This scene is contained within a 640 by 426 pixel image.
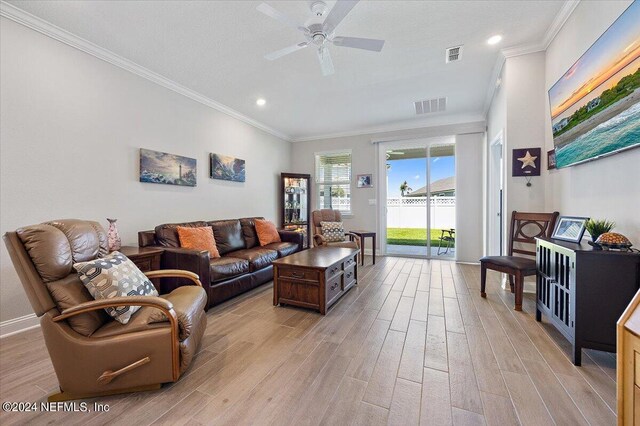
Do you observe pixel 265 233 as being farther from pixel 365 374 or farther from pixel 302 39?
pixel 365 374

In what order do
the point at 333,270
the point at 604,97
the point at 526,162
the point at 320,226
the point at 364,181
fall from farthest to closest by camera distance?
the point at 364,181 < the point at 320,226 < the point at 526,162 < the point at 333,270 < the point at 604,97

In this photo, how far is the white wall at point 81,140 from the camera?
2.26 meters

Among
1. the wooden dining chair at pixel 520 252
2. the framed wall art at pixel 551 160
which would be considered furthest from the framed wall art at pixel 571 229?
the framed wall art at pixel 551 160

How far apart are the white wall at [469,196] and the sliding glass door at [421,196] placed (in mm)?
203

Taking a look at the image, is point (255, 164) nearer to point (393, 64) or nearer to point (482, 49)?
point (393, 64)

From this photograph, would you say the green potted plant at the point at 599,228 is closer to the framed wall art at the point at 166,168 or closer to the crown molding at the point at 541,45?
the crown molding at the point at 541,45

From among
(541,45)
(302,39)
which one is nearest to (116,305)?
(302,39)

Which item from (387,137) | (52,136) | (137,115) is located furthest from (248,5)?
(387,137)

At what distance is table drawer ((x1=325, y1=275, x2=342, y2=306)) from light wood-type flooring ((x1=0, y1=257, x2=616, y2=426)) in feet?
0.70

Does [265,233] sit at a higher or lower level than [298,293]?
higher

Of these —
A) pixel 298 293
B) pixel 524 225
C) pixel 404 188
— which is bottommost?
pixel 298 293

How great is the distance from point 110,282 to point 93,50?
2732 mm

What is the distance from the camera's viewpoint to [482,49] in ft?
9.49

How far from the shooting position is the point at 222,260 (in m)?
3.10
